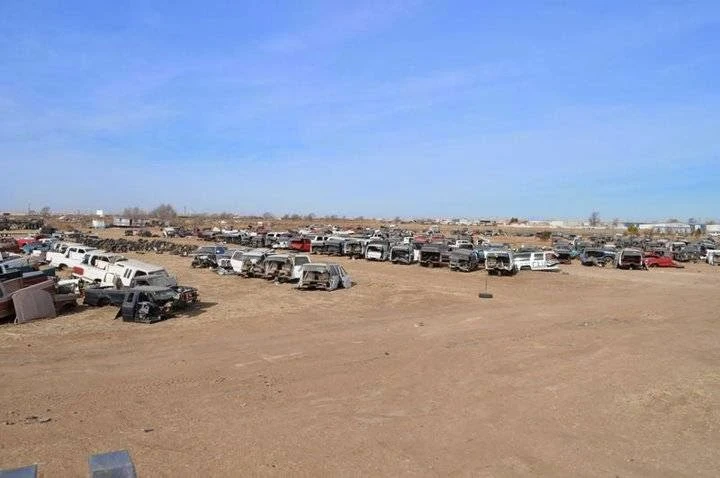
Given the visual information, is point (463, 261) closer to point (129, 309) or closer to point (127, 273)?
point (127, 273)

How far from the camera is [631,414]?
10539mm

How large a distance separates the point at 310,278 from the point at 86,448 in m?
20.3

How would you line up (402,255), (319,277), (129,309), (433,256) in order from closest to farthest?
(129,309)
(319,277)
(433,256)
(402,255)

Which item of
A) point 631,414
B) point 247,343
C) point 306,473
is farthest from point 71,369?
point 631,414

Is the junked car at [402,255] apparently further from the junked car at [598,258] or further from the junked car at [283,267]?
the junked car at [598,258]

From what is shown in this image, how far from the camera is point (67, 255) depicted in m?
35.8

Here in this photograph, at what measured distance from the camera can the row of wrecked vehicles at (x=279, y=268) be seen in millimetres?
28578

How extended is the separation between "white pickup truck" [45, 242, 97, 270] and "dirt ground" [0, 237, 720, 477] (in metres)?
15.2

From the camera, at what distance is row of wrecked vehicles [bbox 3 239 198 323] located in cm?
1978

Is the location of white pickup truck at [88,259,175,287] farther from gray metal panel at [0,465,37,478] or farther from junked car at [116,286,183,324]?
gray metal panel at [0,465,37,478]

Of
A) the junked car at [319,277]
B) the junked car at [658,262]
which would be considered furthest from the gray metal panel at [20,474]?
the junked car at [658,262]

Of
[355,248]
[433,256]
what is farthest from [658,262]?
[355,248]

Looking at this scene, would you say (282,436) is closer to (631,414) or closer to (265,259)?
(631,414)

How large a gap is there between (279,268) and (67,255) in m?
14.9
